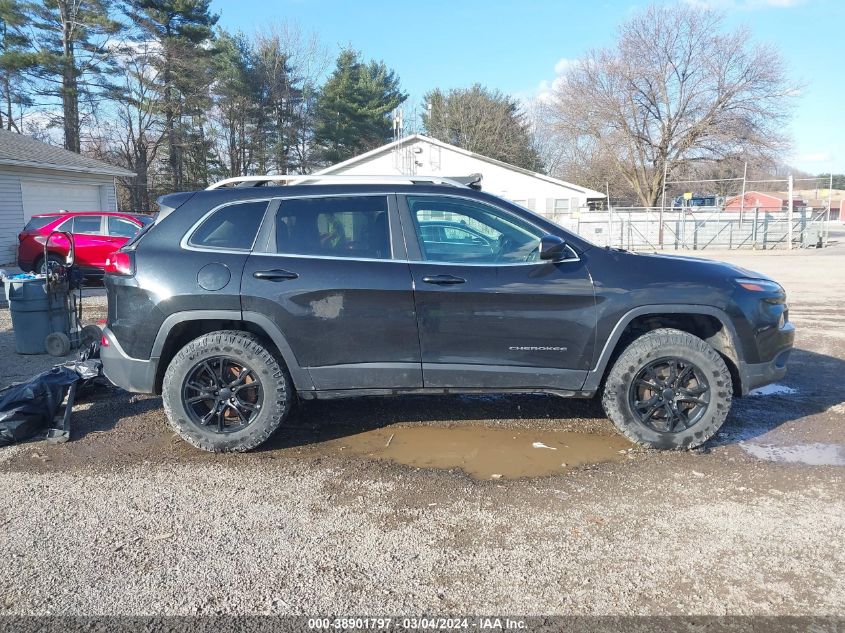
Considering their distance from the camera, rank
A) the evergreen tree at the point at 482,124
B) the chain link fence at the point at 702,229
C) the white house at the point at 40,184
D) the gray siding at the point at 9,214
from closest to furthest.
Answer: the gray siding at the point at 9,214 → the white house at the point at 40,184 → the chain link fence at the point at 702,229 → the evergreen tree at the point at 482,124

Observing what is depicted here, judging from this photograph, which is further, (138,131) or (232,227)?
(138,131)

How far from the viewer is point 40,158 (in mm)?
19359

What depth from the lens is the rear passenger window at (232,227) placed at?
421 cm

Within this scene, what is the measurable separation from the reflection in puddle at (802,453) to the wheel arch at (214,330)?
10.4 feet

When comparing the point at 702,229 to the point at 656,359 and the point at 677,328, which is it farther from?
the point at 656,359

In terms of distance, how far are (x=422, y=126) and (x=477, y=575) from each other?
5236 centimetres

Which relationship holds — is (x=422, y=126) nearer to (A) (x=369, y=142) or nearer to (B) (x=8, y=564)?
(A) (x=369, y=142)

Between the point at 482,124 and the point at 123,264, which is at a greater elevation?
the point at 482,124

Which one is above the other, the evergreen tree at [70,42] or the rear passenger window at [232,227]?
the evergreen tree at [70,42]

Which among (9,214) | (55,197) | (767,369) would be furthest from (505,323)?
(55,197)

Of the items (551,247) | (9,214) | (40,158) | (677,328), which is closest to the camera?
(551,247)

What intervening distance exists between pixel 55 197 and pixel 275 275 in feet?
67.4

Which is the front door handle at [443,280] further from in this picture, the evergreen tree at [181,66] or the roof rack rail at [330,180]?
the evergreen tree at [181,66]

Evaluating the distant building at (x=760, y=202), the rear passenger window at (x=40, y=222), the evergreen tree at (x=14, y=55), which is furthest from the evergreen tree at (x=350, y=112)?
the rear passenger window at (x=40, y=222)
